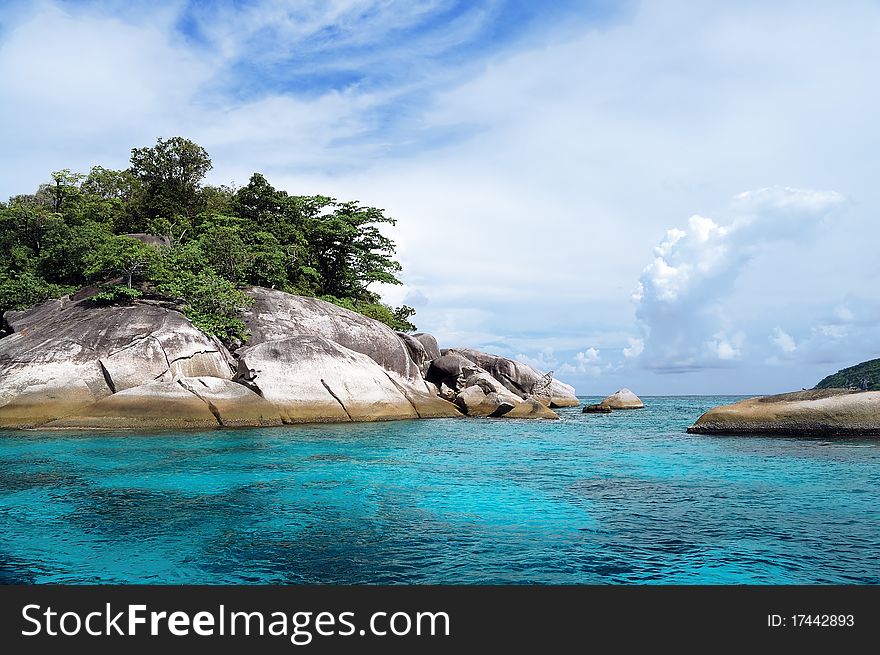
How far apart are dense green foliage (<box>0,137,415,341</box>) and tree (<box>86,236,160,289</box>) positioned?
0.05m

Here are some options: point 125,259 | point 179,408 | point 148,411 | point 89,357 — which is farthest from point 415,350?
point 89,357

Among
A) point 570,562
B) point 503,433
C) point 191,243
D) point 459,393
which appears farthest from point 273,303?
point 570,562

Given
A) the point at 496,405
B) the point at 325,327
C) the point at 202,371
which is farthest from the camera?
the point at 496,405

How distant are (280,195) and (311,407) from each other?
2032 centimetres

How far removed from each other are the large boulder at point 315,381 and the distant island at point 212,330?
0.17 ft

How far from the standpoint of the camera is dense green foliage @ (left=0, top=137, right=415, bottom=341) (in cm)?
2381

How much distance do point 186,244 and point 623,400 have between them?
93.7 feet

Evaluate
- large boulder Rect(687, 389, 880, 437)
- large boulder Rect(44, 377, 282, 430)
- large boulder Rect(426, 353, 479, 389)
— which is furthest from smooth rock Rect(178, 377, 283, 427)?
large boulder Rect(687, 389, 880, 437)

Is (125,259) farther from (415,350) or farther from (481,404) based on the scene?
(481,404)

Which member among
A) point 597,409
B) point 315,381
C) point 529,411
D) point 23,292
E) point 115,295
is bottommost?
point 597,409

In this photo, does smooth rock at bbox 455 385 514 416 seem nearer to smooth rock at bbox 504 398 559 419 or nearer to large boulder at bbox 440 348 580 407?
smooth rock at bbox 504 398 559 419

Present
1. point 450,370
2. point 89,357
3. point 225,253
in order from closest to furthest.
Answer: point 89,357 → point 225,253 → point 450,370

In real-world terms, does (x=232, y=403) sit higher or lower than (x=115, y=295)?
lower

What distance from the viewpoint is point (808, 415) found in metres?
17.2
